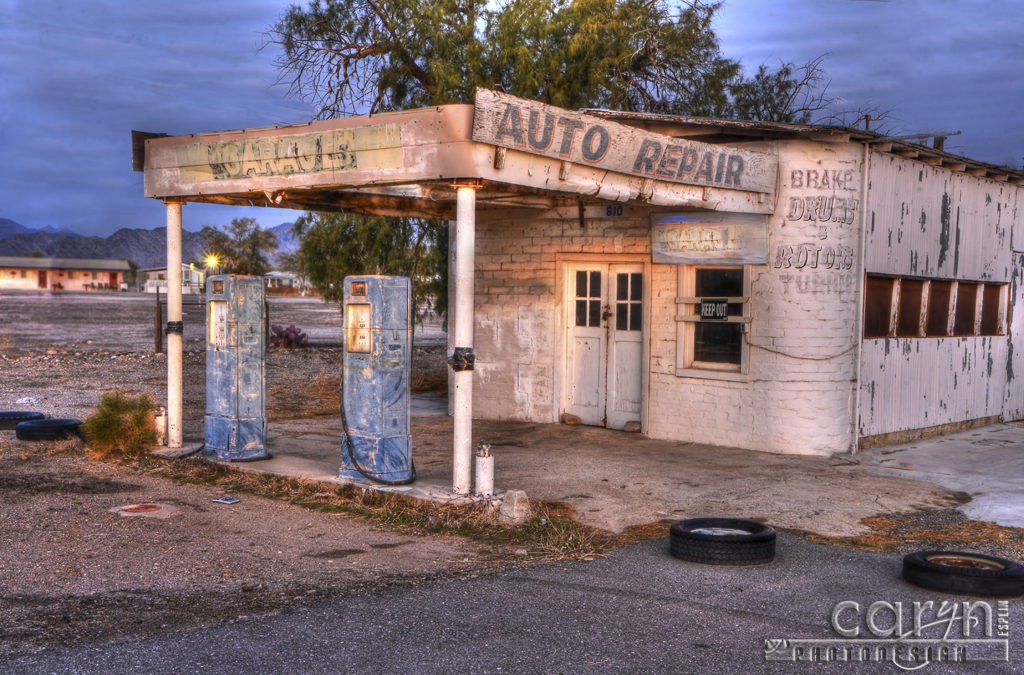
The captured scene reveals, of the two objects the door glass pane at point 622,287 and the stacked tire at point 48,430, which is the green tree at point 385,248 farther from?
the stacked tire at point 48,430

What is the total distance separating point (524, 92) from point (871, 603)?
12356 millimetres

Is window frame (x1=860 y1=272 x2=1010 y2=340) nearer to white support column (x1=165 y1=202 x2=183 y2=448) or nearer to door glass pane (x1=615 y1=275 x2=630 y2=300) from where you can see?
door glass pane (x1=615 y1=275 x2=630 y2=300)

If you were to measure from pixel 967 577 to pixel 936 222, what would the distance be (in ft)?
25.1

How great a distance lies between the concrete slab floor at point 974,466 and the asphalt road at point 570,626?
2.38m

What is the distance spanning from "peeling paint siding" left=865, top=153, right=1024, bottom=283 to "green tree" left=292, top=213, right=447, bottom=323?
331 inches

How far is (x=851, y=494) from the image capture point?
8.59 m

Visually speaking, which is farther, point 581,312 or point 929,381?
point 581,312

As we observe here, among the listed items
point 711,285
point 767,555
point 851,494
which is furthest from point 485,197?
point 767,555

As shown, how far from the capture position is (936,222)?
1206cm

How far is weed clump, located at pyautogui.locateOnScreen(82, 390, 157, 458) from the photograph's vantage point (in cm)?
1001

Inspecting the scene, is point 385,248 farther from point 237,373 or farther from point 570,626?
point 570,626

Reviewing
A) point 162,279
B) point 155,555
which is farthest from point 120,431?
point 162,279

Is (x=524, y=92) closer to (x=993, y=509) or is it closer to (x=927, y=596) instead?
(x=993, y=509)

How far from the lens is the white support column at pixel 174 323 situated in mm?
10016
